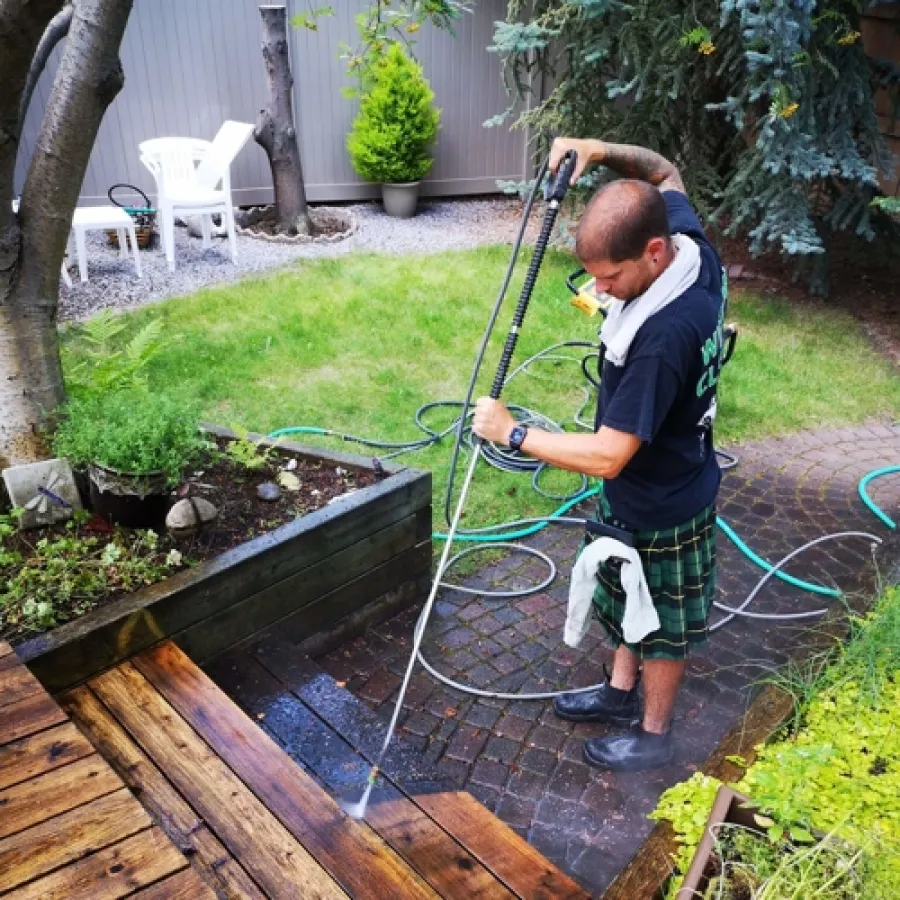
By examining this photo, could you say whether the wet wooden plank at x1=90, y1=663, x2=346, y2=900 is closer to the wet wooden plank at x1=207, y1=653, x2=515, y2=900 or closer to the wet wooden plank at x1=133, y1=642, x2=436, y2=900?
the wet wooden plank at x1=133, y1=642, x2=436, y2=900

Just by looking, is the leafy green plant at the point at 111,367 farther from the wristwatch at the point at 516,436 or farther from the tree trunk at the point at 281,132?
the tree trunk at the point at 281,132

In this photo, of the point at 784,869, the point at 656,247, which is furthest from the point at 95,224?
the point at 784,869

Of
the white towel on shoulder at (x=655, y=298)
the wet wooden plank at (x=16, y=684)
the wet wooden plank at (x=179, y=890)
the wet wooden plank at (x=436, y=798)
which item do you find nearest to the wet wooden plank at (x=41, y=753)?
the wet wooden plank at (x=16, y=684)

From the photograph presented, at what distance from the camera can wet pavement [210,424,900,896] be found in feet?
8.09

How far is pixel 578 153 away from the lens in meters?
2.54

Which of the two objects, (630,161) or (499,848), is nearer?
(499,848)

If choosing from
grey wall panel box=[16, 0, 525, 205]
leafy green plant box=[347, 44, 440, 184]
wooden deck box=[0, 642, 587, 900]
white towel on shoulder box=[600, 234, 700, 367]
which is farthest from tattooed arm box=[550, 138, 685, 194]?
grey wall panel box=[16, 0, 525, 205]

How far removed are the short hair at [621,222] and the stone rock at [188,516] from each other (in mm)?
1561

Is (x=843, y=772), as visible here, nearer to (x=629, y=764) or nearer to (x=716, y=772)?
(x=716, y=772)

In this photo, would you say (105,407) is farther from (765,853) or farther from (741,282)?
(741,282)

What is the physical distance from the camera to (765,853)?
1.65 meters

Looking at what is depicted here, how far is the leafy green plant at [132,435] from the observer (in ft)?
9.06

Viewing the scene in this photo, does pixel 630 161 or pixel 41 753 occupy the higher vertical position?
pixel 630 161

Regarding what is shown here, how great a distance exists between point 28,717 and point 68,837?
0.41 metres
